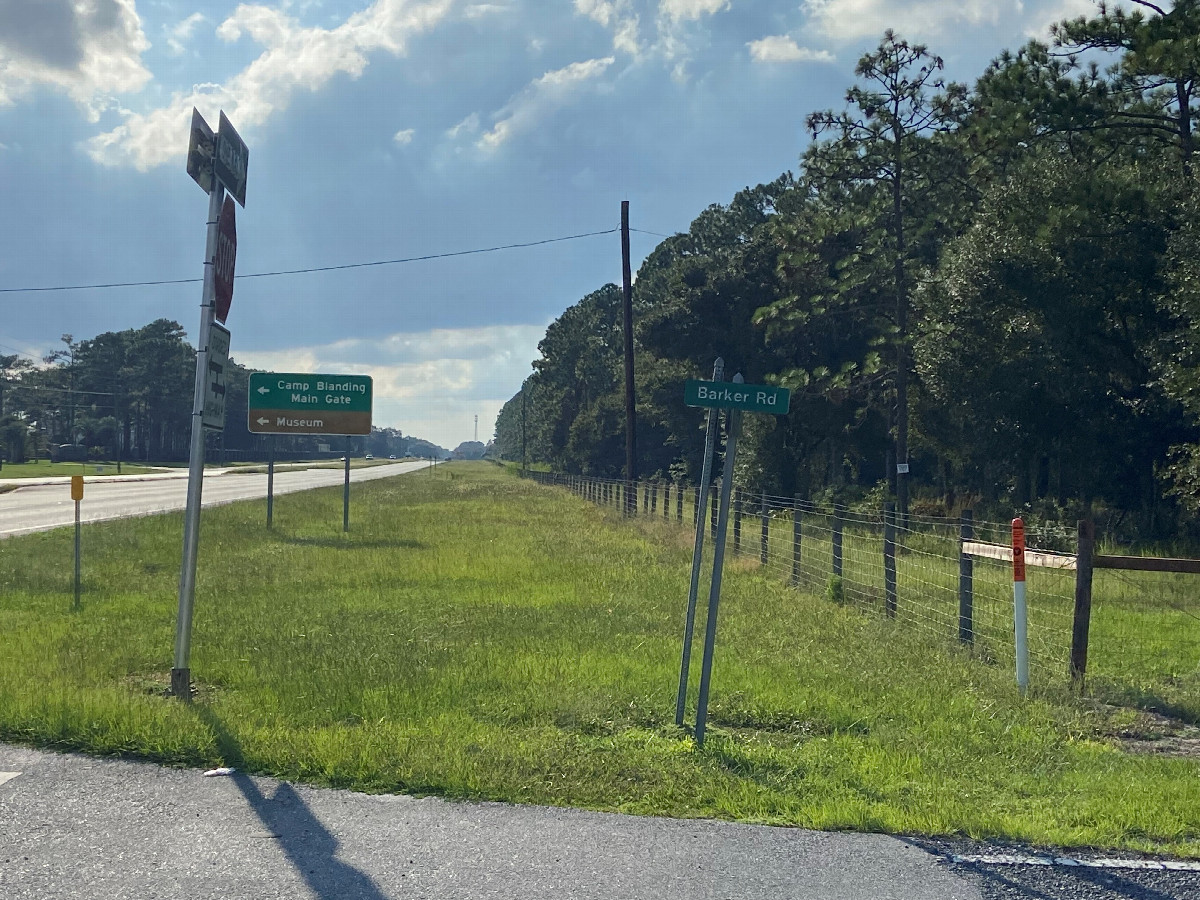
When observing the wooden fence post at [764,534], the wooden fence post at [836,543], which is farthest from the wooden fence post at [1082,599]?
the wooden fence post at [764,534]

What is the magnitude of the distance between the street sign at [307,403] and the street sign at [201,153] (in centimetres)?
2371

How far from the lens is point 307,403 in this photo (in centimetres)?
3098

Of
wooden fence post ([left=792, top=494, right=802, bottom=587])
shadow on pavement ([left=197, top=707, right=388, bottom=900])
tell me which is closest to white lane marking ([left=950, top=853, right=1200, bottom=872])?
shadow on pavement ([left=197, top=707, right=388, bottom=900])

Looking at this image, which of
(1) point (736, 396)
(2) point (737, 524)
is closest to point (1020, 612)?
(1) point (736, 396)

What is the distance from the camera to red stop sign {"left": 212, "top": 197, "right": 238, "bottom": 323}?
7629 millimetres

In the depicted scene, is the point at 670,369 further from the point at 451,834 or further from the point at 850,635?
the point at 451,834

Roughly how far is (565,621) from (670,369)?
42387 millimetres

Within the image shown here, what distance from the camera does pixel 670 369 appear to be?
52906 mm

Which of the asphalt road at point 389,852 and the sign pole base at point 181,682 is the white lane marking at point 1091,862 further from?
the sign pole base at point 181,682

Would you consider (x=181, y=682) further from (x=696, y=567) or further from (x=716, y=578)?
(x=716, y=578)

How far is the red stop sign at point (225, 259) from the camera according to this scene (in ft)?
25.0

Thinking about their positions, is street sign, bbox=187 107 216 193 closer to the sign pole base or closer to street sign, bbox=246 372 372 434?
the sign pole base

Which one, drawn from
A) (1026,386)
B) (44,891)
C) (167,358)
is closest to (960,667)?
(44,891)

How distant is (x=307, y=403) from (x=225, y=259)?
78.3 feet
